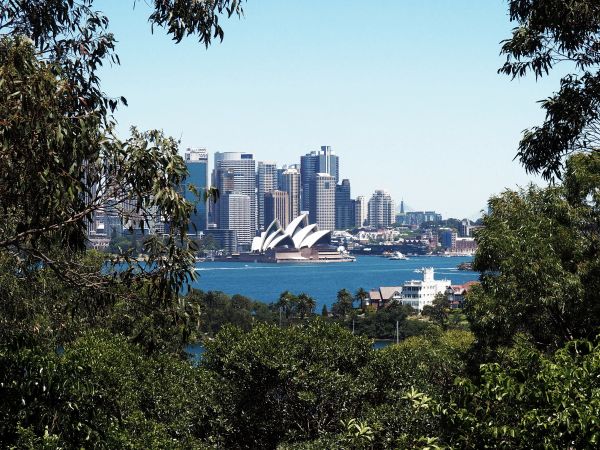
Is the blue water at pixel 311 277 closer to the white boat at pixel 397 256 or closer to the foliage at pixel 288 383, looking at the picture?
the white boat at pixel 397 256

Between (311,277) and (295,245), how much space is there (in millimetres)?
19054

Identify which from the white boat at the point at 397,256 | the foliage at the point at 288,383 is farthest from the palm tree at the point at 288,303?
the white boat at the point at 397,256

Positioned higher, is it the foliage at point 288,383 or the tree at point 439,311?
the foliage at point 288,383

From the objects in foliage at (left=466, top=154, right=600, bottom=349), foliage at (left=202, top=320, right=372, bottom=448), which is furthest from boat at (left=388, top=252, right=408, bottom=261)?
foliage at (left=466, top=154, right=600, bottom=349)

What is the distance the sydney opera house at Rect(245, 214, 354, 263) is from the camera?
152 meters

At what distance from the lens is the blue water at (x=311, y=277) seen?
111 meters

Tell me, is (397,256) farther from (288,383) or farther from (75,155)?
(75,155)

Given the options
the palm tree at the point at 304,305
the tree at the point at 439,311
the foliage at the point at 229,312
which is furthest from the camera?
the tree at the point at 439,311

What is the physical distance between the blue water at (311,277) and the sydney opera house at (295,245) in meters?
1.82

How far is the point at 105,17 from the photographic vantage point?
7.82 m

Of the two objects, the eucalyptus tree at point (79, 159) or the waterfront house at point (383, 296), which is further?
the waterfront house at point (383, 296)

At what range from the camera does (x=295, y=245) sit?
511 feet

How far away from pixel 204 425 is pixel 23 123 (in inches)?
410

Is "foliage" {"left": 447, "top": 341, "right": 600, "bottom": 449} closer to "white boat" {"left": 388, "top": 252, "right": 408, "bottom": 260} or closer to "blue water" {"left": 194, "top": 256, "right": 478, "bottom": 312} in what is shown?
"blue water" {"left": 194, "top": 256, "right": 478, "bottom": 312}
